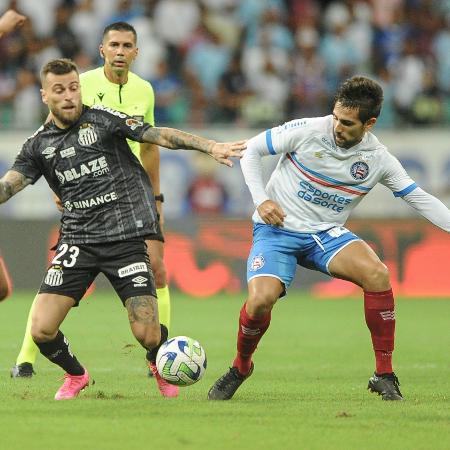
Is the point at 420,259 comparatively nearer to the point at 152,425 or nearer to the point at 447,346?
the point at 447,346

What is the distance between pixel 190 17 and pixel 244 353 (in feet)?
42.0

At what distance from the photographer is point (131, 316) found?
7.46 meters

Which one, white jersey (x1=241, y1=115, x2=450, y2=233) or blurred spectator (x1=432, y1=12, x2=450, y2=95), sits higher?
white jersey (x1=241, y1=115, x2=450, y2=233)

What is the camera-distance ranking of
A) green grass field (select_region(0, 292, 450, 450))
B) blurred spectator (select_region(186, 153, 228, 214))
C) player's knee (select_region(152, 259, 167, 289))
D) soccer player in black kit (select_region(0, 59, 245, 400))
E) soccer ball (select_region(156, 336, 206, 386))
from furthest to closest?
blurred spectator (select_region(186, 153, 228, 214))
player's knee (select_region(152, 259, 167, 289))
soccer player in black kit (select_region(0, 59, 245, 400))
soccer ball (select_region(156, 336, 206, 386))
green grass field (select_region(0, 292, 450, 450))

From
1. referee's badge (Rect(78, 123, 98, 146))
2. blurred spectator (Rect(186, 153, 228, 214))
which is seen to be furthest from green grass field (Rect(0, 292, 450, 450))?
blurred spectator (Rect(186, 153, 228, 214))

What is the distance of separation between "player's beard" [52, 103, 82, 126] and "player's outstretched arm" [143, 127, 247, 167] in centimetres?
45

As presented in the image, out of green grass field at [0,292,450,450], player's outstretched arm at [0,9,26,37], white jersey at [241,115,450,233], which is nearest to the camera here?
green grass field at [0,292,450,450]

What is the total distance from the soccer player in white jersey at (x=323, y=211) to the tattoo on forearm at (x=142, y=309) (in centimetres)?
57

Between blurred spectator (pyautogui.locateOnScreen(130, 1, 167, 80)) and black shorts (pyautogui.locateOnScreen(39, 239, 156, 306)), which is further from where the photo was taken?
blurred spectator (pyautogui.locateOnScreen(130, 1, 167, 80))

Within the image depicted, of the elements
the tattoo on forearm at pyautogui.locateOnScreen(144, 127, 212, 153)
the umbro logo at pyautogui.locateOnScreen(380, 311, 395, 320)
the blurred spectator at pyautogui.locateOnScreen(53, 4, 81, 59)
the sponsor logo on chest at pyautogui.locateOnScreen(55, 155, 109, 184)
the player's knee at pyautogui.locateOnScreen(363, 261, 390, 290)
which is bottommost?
the blurred spectator at pyautogui.locateOnScreen(53, 4, 81, 59)

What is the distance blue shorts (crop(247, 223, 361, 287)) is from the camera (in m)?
7.64

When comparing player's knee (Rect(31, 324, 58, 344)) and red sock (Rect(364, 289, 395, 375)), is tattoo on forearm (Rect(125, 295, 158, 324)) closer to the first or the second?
player's knee (Rect(31, 324, 58, 344))

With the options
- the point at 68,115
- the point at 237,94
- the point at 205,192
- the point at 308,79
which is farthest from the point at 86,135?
the point at 308,79

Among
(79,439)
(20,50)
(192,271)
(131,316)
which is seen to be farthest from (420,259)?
(79,439)
